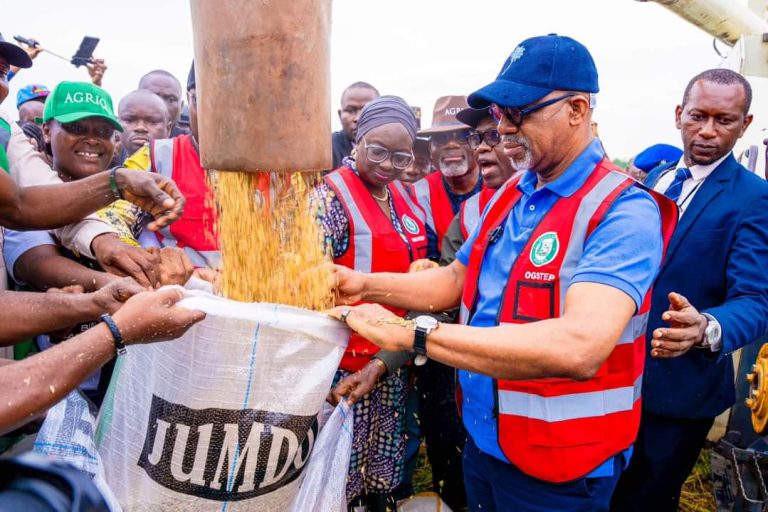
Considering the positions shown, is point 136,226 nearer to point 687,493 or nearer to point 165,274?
point 165,274

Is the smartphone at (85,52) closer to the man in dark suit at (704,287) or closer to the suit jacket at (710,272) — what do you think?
the man in dark suit at (704,287)

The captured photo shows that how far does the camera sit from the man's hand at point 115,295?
1828 millimetres

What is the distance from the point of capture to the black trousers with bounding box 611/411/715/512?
2621mm

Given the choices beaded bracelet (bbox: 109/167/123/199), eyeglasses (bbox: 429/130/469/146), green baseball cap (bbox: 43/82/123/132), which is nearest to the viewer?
beaded bracelet (bbox: 109/167/123/199)

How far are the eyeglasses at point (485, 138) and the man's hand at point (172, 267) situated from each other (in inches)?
79.5

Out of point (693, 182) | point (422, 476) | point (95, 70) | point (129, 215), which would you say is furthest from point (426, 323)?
point (95, 70)

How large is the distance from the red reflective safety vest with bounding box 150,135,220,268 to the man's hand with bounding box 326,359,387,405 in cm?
85

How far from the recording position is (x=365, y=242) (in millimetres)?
2742

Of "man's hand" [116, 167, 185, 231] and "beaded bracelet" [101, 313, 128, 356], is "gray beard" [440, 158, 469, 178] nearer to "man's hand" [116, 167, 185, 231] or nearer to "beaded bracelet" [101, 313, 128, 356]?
"man's hand" [116, 167, 185, 231]

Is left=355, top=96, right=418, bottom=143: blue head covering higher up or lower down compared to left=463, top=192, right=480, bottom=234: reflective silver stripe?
higher up

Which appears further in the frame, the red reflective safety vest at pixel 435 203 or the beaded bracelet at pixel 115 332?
the red reflective safety vest at pixel 435 203

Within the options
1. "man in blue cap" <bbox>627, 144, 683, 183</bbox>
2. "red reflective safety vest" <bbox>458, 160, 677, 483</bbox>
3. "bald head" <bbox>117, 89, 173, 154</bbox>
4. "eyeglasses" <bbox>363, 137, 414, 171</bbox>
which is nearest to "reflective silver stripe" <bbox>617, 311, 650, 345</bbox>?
"red reflective safety vest" <bbox>458, 160, 677, 483</bbox>

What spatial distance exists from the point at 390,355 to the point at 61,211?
59.0 inches

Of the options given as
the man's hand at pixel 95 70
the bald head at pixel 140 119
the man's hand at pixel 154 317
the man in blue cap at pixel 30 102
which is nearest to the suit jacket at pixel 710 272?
the man's hand at pixel 154 317
